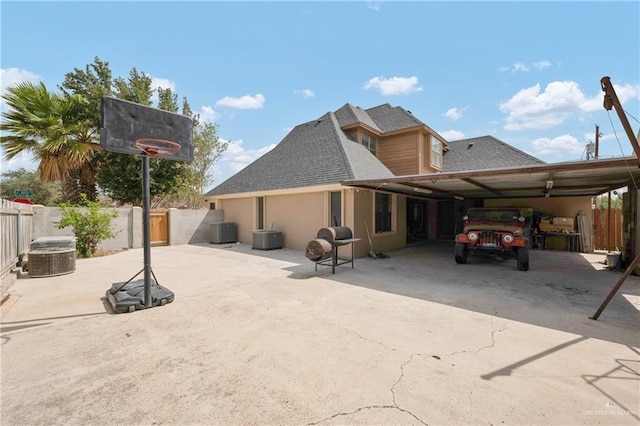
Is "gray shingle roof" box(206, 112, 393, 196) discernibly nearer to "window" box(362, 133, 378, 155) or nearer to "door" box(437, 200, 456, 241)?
"window" box(362, 133, 378, 155)

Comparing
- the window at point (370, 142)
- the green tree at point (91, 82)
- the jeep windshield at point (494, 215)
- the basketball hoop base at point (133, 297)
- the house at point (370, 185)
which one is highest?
the green tree at point (91, 82)

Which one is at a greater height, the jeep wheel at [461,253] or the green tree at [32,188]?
the green tree at [32,188]

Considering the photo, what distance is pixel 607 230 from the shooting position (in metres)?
11.5

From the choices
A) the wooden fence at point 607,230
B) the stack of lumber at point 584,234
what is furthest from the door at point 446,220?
the wooden fence at point 607,230

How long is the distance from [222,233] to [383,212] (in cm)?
814

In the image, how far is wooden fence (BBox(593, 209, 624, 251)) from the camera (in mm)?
11227

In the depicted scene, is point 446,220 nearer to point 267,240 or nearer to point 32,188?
point 267,240

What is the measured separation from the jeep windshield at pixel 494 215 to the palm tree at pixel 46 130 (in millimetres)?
15323

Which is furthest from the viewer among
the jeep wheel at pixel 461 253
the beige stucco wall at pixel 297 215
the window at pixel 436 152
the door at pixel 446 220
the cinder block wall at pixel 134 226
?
the door at pixel 446 220

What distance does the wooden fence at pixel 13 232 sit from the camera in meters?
5.68

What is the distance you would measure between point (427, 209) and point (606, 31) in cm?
1144

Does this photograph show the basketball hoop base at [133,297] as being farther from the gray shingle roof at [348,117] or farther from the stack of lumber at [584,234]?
the stack of lumber at [584,234]

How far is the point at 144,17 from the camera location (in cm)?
695

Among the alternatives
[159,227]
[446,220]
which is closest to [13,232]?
[159,227]
